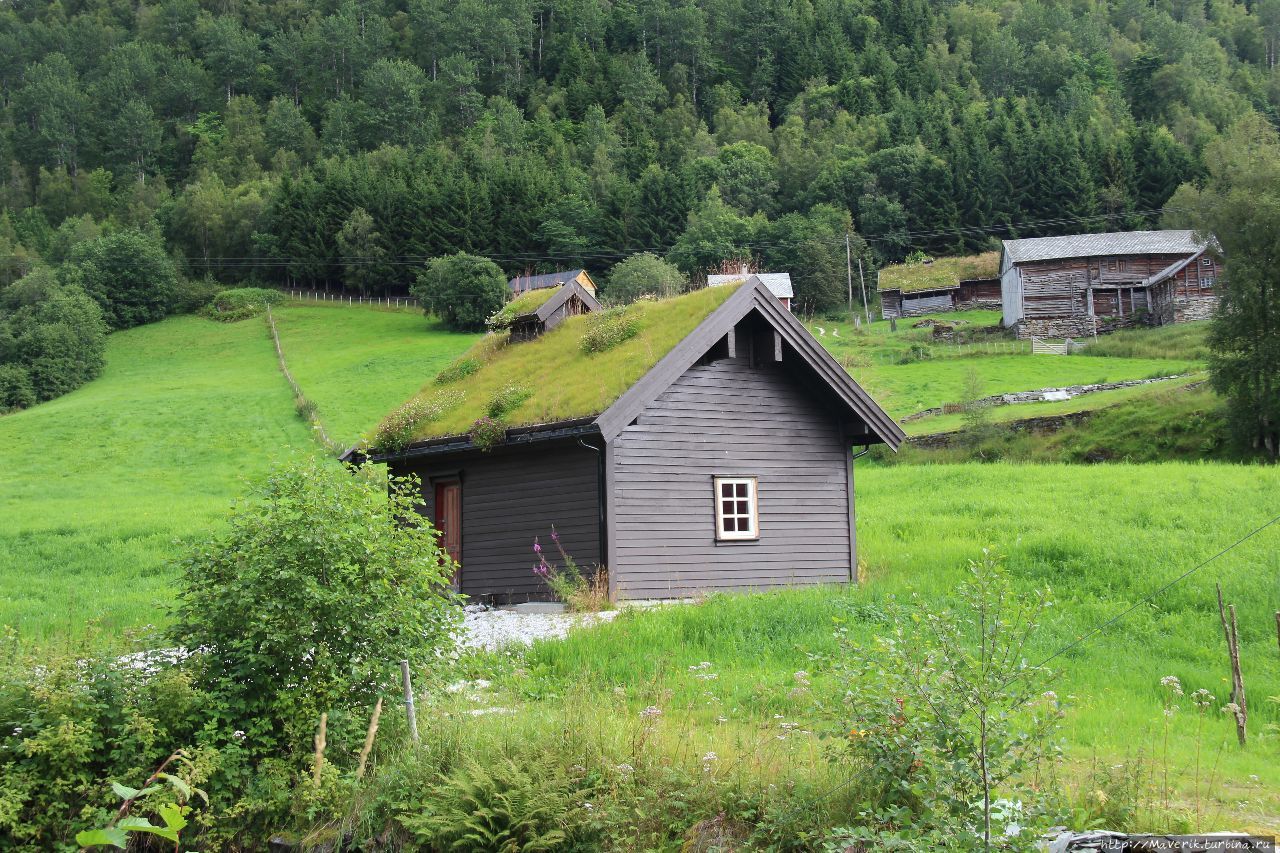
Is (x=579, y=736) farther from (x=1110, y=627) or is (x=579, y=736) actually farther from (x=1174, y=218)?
(x=1174, y=218)

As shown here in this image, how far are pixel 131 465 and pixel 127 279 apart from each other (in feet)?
150

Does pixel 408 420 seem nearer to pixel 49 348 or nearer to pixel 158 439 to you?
pixel 158 439

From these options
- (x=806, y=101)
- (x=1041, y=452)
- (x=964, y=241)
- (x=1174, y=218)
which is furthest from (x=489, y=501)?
(x=806, y=101)

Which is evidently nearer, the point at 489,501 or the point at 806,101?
the point at 489,501

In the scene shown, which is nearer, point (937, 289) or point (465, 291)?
point (465, 291)

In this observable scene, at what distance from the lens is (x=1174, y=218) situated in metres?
69.6

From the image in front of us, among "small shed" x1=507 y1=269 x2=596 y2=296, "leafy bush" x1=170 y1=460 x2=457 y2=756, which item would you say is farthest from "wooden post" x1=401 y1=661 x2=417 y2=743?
"small shed" x1=507 y1=269 x2=596 y2=296

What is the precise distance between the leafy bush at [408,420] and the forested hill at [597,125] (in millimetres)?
67548

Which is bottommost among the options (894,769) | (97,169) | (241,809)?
(241,809)

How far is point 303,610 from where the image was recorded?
10.6 meters

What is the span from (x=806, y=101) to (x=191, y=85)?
279 ft

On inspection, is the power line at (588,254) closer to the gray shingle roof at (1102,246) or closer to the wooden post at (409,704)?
the gray shingle roof at (1102,246)

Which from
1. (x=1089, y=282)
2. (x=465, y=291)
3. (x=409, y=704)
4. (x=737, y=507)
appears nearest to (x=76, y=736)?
(x=409, y=704)

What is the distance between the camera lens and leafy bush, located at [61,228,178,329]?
283 ft
